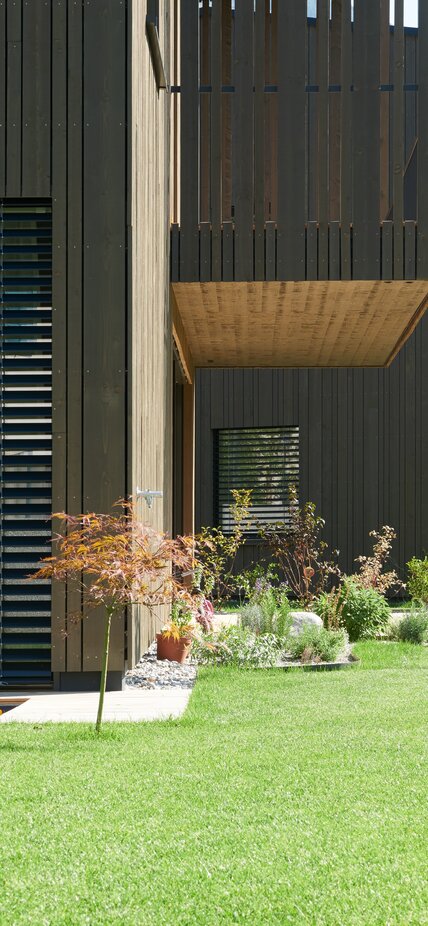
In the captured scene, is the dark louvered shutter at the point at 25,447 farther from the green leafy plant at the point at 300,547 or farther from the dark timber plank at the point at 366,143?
the green leafy plant at the point at 300,547

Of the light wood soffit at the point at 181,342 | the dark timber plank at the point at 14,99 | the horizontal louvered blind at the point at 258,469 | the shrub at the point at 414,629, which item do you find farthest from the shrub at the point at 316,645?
the horizontal louvered blind at the point at 258,469

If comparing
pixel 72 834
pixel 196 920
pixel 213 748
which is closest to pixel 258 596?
pixel 213 748

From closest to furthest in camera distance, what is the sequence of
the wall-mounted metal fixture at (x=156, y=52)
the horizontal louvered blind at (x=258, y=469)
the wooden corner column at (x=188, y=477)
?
the wall-mounted metal fixture at (x=156, y=52), the wooden corner column at (x=188, y=477), the horizontal louvered blind at (x=258, y=469)

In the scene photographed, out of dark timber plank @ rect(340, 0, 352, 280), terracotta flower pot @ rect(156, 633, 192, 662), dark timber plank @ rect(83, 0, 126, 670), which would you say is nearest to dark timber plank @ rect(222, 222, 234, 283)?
dark timber plank @ rect(340, 0, 352, 280)

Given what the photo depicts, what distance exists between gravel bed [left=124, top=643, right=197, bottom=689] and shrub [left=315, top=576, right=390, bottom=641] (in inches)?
88.4

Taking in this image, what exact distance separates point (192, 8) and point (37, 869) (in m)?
8.98

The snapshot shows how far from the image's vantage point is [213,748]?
4906 millimetres

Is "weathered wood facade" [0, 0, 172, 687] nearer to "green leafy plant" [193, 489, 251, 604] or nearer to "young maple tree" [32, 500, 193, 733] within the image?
"green leafy plant" [193, 489, 251, 604]

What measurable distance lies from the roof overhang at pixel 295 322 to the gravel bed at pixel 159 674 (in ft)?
11.7

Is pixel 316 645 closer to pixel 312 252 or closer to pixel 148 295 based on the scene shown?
pixel 148 295

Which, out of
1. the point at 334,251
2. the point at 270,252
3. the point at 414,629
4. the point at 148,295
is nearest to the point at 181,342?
the point at 270,252

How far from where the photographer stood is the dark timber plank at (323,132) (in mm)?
9633

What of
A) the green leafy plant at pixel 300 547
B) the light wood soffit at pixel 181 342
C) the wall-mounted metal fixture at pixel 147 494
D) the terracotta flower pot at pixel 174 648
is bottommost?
the terracotta flower pot at pixel 174 648

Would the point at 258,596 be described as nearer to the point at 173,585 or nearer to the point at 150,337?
the point at 150,337
